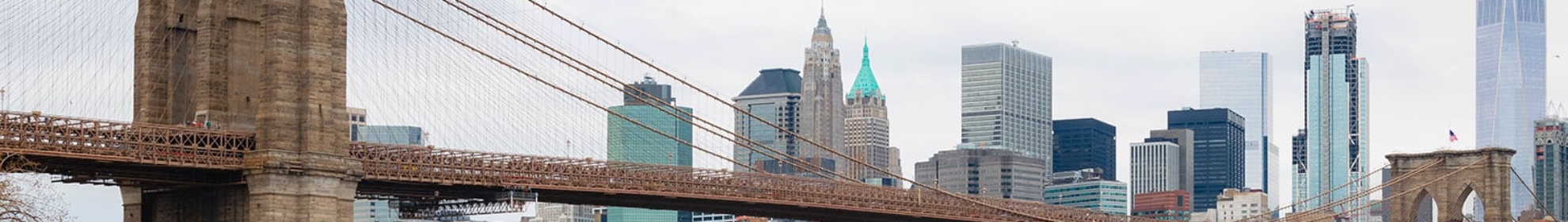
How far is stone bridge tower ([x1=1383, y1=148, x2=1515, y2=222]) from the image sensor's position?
4345 inches

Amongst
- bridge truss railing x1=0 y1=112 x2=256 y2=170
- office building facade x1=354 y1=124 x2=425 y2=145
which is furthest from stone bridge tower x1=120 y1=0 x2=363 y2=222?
office building facade x1=354 y1=124 x2=425 y2=145

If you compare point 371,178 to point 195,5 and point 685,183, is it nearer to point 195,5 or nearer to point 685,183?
point 195,5

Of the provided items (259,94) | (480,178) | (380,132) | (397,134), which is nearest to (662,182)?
(480,178)

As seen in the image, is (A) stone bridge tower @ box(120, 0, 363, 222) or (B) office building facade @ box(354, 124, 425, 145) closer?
(A) stone bridge tower @ box(120, 0, 363, 222)

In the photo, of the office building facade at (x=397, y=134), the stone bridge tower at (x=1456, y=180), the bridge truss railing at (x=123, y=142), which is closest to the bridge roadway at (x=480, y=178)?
the bridge truss railing at (x=123, y=142)

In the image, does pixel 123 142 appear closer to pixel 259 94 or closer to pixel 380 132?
pixel 259 94

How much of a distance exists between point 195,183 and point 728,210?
32.0 meters

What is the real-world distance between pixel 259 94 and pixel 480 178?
11538mm

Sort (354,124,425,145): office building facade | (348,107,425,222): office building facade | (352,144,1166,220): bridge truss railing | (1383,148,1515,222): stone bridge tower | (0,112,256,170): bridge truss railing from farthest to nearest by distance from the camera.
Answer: (354,124,425,145): office building facade → (348,107,425,222): office building facade → (1383,148,1515,222): stone bridge tower → (352,144,1166,220): bridge truss railing → (0,112,256,170): bridge truss railing

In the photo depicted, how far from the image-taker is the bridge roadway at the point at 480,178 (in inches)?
3406

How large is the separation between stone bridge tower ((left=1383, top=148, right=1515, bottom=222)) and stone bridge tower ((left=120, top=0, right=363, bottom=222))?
45683mm

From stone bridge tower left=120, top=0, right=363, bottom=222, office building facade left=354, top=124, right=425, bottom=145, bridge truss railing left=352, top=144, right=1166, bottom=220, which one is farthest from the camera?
office building facade left=354, top=124, right=425, bottom=145

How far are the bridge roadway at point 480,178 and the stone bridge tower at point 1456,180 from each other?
68.8ft

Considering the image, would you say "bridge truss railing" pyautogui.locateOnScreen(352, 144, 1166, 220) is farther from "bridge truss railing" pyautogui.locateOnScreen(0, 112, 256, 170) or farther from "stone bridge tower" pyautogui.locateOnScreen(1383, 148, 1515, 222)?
"stone bridge tower" pyautogui.locateOnScreen(1383, 148, 1515, 222)
